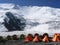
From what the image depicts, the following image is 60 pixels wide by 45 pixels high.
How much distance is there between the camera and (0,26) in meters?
17.0

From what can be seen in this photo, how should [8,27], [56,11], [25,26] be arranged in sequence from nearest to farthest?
1. [8,27]
2. [25,26]
3. [56,11]

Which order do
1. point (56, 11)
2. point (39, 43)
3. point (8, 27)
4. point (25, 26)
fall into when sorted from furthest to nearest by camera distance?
point (56, 11) → point (25, 26) → point (8, 27) → point (39, 43)

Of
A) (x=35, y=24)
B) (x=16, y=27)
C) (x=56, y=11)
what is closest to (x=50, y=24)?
(x=35, y=24)

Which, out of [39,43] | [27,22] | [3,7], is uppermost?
[3,7]

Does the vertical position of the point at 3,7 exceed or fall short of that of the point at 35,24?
it exceeds it

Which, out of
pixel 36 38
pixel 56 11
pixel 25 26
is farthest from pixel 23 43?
pixel 56 11

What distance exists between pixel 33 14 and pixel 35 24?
4.49m

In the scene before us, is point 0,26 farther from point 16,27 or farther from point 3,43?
point 3,43

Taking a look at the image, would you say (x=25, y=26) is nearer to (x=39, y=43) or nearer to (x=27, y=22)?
(x=27, y=22)

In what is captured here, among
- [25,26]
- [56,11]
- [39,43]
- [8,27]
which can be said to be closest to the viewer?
[39,43]

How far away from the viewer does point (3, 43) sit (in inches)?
404

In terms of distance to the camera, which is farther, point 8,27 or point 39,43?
point 8,27

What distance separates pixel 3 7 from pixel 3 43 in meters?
12.5

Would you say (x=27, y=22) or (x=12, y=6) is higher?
(x=12, y=6)
